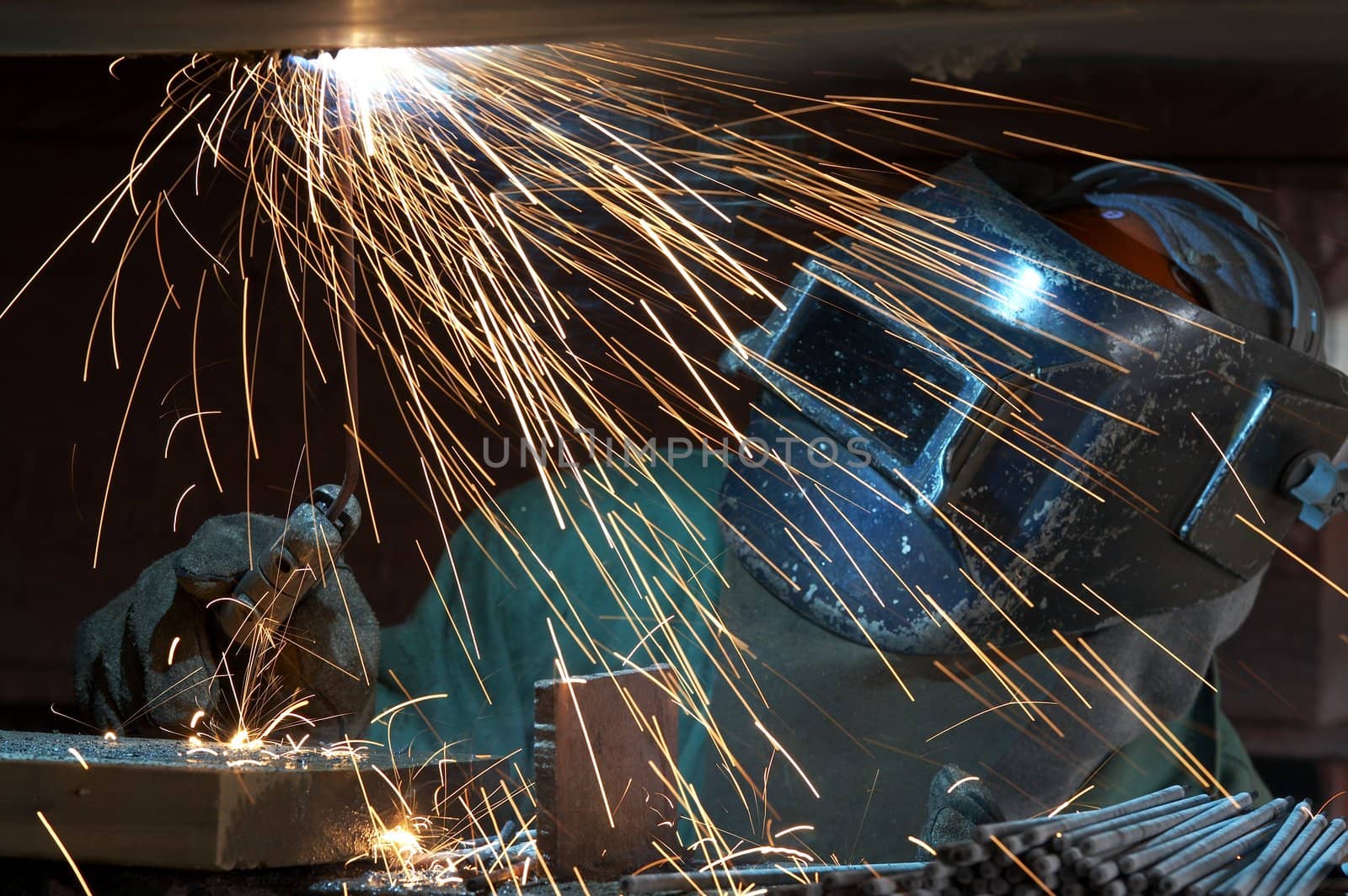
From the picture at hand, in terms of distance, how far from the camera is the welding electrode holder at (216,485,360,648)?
6.11 feet

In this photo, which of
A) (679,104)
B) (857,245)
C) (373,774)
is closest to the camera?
(373,774)

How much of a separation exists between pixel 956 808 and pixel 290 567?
1.00 m

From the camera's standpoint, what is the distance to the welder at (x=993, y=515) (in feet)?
7.06

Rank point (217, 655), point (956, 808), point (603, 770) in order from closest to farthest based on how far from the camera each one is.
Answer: point (603, 770) → point (956, 808) → point (217, 655)

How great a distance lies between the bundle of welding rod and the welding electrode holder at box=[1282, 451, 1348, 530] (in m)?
0.85

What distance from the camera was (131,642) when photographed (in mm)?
2025

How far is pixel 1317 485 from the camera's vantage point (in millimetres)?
2145

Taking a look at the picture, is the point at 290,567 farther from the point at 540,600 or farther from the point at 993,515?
the point at 993,515

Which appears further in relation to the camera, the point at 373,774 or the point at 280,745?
the point at 280,745

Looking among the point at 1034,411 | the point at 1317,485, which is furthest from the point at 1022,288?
the point at 1317,485

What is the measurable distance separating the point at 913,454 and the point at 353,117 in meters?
1.16

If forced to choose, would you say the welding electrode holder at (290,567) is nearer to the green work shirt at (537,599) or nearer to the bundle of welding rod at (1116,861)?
the green work shirt at (537,599)

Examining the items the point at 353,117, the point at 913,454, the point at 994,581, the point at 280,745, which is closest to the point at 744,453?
the point at 913,454

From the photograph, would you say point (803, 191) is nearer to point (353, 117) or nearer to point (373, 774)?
point (353, 117)
